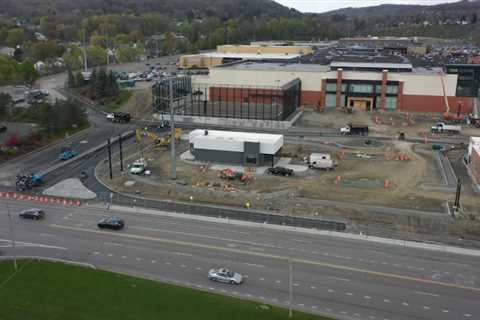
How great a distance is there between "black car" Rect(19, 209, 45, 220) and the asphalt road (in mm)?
678

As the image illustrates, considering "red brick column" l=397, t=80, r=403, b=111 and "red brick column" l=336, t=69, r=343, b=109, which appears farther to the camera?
"red brick column" l=336, t=69, r=343, b=109

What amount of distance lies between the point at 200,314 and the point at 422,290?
15176 mm

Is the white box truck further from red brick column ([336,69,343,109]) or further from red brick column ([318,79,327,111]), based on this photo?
red brick column ([336,69,343,109])

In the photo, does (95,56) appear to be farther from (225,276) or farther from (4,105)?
(225,276)

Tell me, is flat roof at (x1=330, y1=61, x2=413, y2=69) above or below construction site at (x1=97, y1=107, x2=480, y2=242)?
above

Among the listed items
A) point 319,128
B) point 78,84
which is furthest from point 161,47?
point 319,128

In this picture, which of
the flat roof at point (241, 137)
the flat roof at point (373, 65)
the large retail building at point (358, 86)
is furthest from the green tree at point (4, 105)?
the flat roof at point (373, 65)

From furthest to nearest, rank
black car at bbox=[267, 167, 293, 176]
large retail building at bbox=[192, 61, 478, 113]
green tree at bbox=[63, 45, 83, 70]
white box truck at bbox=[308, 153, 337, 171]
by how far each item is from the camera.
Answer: green tree at bbox=[63, 45, 83, 70] → large retail building at bbox=[192, 61, 478, 113] → white box truck at bbox=[308, 153, 337, 171] → black car at bbox=[267, 167, 293, 176]

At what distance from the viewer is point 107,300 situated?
1160 inches

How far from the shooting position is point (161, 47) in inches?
7657

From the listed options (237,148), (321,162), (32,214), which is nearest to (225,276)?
(32,214)

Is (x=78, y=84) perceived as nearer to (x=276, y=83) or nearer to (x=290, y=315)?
(x=276, y=83)

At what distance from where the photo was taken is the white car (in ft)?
104

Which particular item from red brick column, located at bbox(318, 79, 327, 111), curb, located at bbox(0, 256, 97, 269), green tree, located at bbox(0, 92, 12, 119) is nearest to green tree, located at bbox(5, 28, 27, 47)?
green tree, located at bbox(0, 92, 12, 119)
